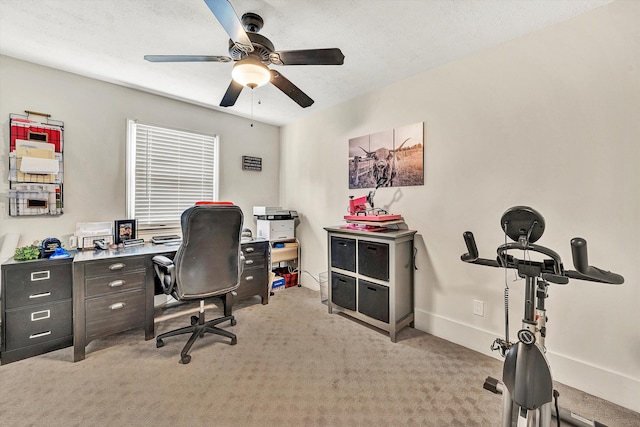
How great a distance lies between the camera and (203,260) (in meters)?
2.14

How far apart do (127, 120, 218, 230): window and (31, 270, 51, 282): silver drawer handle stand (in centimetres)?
98

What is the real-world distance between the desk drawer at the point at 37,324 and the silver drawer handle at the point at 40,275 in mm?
214

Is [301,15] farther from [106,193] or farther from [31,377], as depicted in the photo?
[31,377]

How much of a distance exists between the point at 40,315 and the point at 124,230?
957 millimetres

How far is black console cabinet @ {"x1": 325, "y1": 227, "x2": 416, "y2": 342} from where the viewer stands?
239 cm

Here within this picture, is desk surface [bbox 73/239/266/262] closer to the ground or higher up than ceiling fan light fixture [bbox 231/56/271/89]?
closer to the ground

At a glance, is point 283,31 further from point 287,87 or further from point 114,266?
point 114,266

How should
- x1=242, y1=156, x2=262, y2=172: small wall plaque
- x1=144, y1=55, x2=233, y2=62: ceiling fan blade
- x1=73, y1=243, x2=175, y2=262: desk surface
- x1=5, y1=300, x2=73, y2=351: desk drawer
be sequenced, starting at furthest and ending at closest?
x1=242, y1=156, x2=262, y2=172: small wall plaque < x1=73, y1=243, x2=175, y2=262: desk surface < x1=5, y1=300, x2=73, y2=351: desk drawer < x1=144, y1=55, x2=233, y2=62: ceiling fan blade

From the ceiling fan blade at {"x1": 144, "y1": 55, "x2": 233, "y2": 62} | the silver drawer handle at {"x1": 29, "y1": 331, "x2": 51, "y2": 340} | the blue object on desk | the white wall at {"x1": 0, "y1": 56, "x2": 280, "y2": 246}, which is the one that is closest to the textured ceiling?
the white wall at {"x1": 0, "y1": 56, "x2": 280, "y2": 246}

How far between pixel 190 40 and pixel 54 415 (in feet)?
8.60

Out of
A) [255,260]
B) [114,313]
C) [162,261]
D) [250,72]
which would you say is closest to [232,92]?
[250,72]

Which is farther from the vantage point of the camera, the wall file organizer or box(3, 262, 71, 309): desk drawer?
the wall file organizer

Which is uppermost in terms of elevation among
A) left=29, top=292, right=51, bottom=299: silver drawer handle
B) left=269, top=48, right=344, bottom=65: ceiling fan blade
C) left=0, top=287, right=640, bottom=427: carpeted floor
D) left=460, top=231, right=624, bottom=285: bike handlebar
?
left=269, top=48, right=344, bottom=65: ceiling fan blade

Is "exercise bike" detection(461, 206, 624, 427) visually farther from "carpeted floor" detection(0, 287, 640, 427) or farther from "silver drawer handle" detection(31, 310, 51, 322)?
"silver drawer handle" detection(31, 310, 51, 322)
